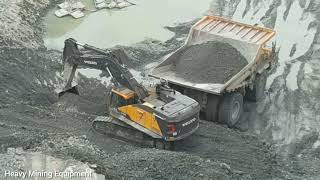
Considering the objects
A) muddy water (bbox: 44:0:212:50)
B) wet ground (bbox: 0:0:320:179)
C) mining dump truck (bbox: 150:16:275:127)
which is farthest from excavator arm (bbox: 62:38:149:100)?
muddy water (bbox: 44:0:212:50)

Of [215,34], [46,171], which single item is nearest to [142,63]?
[215,34]

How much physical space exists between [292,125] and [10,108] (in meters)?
6.65

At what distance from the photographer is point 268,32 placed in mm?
15023

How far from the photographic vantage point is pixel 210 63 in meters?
14.3

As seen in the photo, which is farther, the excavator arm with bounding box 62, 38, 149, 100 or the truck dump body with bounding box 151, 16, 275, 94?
the truck dump body with bounding box 151, 16, 275, 94

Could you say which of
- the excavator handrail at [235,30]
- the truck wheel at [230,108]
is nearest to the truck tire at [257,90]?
the truck wheel at [230,108]

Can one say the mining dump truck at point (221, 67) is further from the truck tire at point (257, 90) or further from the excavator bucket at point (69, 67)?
the excavator bucket at point (69, 67)

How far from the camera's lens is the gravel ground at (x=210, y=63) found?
13953mm

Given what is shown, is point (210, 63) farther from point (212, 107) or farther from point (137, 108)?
point (137, 108)

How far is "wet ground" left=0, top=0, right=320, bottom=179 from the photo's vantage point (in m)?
11.2

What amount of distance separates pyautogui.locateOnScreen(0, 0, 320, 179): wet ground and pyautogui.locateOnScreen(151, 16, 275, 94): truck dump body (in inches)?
44.3

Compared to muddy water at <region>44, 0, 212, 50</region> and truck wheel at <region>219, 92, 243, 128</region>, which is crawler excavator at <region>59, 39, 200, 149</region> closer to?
truck wheel at <region>219, 92, 243, 128</region>

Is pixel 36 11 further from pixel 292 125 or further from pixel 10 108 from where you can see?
pixel 292 125


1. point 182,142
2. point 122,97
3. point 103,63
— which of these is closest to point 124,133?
point 122,97
